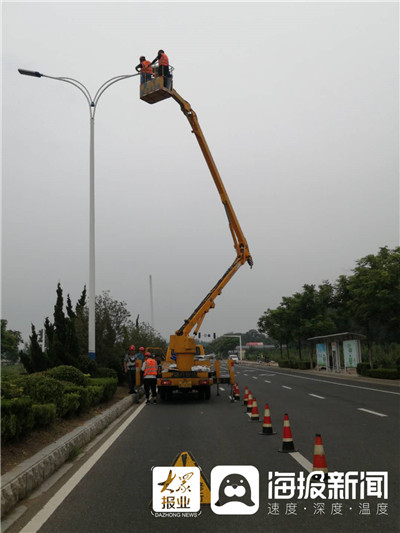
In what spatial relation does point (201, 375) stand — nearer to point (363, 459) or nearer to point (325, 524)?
point (363, 459)

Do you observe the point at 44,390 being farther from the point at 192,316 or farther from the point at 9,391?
the point at 192,316

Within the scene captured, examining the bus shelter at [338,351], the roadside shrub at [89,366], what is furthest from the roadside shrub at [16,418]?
the bus shelter at [338,351]

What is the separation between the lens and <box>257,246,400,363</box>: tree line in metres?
29.3

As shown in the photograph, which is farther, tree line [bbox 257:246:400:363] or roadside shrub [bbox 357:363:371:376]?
roadside shrub [bbox 357:363:371:376]

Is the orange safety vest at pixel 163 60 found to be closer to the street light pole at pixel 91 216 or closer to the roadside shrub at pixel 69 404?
the street light pole at pixel 91 216

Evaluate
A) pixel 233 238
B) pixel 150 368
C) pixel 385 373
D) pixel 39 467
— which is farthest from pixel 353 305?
pixel 39 467

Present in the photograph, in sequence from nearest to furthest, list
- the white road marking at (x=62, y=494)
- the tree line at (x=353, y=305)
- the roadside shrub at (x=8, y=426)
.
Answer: the white road marking at (x=62, y=494) → the roadside shrub at (x=8, y=426) → the tree line at (x=353, y=305)

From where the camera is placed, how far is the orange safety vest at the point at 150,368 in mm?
16875

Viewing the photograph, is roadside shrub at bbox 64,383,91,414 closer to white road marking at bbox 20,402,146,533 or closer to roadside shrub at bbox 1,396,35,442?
white road marking at bbox 20,402,146,533

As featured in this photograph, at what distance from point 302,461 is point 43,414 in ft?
13.7

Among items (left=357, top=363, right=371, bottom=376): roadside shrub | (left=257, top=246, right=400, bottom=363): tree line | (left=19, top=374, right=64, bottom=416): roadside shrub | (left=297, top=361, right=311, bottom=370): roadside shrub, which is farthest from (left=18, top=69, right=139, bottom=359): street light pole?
(left=297, top=361, right=311, bottom=370): roadside shrub

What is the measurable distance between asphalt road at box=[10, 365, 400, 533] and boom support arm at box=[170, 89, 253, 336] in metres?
4.87

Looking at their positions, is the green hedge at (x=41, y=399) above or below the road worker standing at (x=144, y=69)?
below

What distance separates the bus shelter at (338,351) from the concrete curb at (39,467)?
31186 millimetres
